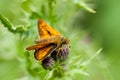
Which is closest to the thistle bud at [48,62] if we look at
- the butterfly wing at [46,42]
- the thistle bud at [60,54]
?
the thistle bud at [60,54]

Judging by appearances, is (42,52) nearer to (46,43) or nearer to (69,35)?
(46,43)

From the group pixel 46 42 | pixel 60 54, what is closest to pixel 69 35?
pixel 60 54

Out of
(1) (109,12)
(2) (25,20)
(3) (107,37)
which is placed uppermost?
(1) (109,12)

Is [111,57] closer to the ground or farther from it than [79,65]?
farther from it

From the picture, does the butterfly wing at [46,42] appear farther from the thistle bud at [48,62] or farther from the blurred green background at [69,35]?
the blurred green background at [69,35]

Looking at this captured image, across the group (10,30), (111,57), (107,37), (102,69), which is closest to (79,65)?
(10,30)

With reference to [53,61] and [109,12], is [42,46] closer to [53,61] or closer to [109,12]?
[53,61]
